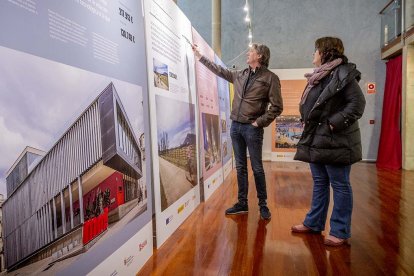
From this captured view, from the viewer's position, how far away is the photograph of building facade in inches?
42.1

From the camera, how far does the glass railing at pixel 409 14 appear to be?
6.12 m

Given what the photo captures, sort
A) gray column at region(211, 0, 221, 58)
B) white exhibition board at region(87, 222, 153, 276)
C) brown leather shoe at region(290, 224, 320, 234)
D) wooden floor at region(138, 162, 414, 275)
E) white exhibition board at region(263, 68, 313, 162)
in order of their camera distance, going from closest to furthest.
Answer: white exhibition board at region(87, 222, 153, 276), wooden floor at region(138, 162, 414, 275), brown leather shoe at region(290, 224, 320, 234), gray column at region(211, 0, 221, 58), white exhibition board at region(263, 68, 313, 162)

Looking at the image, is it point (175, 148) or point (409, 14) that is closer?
point (175, 148)

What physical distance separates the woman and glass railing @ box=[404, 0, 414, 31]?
5132 mm

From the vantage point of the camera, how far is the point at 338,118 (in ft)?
6.82

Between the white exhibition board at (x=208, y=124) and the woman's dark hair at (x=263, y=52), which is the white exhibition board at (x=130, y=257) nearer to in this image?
the white exhibition board at (x=208, y=124)

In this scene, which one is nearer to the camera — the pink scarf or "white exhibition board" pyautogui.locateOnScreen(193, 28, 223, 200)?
the pink scarf

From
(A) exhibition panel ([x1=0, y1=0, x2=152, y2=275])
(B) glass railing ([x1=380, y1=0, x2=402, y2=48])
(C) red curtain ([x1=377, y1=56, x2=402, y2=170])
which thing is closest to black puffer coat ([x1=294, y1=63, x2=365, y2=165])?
(A) exhibition panel ([x1=0, y1=0, x2=152, y2=275])

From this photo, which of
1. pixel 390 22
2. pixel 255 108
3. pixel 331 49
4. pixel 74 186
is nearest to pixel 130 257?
pixel 74 186

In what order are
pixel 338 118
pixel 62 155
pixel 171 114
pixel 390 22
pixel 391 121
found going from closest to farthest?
pixel 62 155 < pixel 338 118 < pixel 171 114 < pixel 391 121 < pixel 390 22

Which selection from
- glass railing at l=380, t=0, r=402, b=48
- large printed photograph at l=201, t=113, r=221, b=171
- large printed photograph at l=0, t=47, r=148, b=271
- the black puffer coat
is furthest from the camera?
glass railing at l=380, t=0, r=402, b=48

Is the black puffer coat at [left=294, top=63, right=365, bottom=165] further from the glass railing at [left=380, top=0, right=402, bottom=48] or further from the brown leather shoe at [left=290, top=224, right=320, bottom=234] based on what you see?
the glass railing at [left=380, top=0, right=402, bottom=48]

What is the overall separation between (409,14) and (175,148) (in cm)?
602

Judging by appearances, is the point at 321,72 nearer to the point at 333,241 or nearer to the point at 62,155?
the point at 333,241
